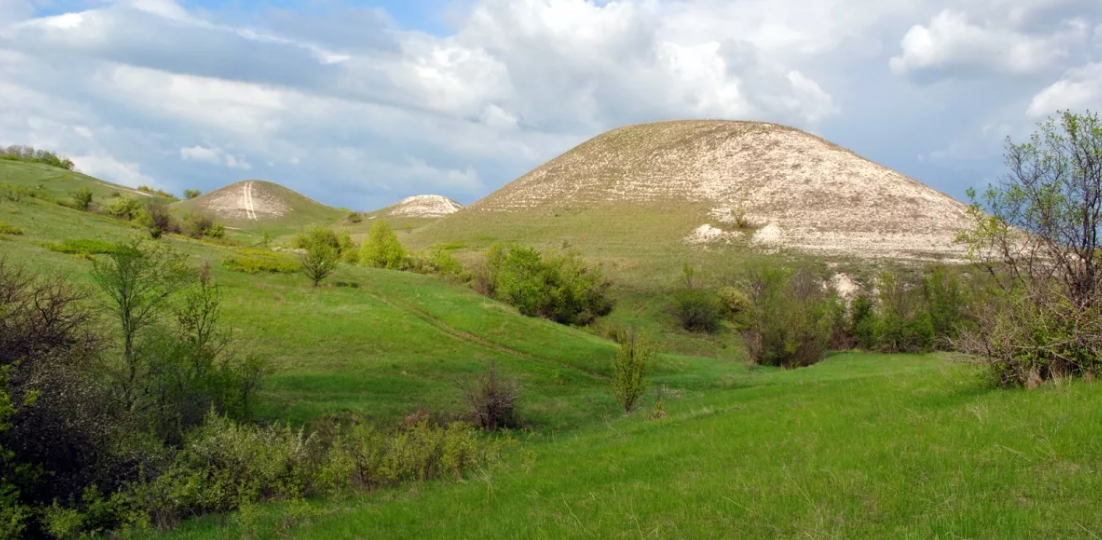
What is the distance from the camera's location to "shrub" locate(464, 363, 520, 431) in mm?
25125

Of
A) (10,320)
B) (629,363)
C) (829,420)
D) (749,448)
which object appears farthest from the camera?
(629,363)

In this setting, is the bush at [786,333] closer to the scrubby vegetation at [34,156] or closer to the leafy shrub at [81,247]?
the leafy shrub at [81,247]

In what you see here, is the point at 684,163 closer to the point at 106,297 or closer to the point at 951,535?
the point at 106,297

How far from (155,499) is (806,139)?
118m

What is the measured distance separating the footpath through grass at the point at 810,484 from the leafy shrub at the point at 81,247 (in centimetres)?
3383

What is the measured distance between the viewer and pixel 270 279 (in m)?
41.8

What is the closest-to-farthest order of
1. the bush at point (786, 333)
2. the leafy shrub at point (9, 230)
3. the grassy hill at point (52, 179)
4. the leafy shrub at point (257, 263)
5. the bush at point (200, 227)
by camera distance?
the leafy shrub at point (9, 230) → the leafy shrub at point (257, 263) → the bush at point (786, 333) → the bush at point (200, 227) → the grassy hill at point (52, 179)

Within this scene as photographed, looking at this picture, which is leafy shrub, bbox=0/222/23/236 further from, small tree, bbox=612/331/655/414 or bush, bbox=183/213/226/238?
small tree, bbox=612/331/655/414

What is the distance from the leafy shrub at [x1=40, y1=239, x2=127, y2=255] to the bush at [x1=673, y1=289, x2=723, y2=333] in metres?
44.6

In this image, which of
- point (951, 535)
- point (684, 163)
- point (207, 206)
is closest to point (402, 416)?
point (951, 535)

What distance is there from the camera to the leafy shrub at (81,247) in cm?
3726

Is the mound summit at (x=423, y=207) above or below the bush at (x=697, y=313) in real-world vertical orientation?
above

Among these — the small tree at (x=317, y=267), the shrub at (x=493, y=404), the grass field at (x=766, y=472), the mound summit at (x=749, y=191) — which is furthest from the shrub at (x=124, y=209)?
the shrub at (x=493, y=404)

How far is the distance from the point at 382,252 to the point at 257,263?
2541 centimetres
